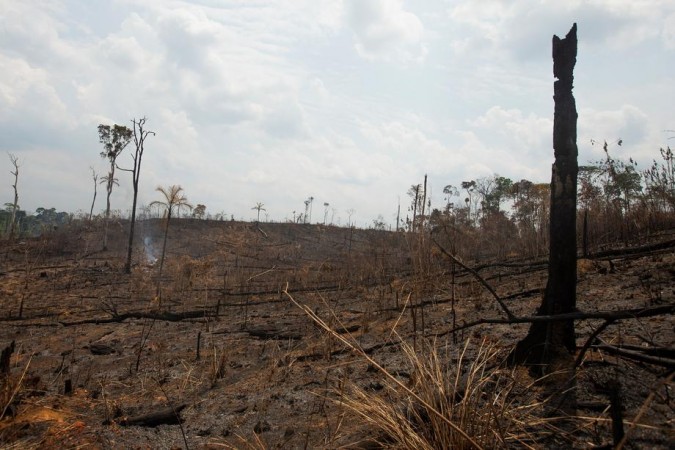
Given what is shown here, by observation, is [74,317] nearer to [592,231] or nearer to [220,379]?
[220,379]

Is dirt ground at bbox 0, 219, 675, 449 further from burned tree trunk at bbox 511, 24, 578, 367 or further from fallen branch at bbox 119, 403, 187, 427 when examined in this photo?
burned tree trunk at bbox 511, 24, 578, 367

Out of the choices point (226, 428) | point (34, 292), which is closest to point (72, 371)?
point (226, 428)

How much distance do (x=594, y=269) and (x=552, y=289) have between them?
5.43m

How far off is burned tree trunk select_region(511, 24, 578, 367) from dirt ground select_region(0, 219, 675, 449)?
0.33 meters

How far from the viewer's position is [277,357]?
611cm

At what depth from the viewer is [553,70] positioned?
13.0 feet

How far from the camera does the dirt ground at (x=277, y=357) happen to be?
314 centimetres

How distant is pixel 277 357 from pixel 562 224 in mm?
4167

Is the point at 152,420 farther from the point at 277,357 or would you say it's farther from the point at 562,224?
the point at 562,224

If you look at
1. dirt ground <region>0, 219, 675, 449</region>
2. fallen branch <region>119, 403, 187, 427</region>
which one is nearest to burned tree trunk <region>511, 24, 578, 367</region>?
dirt ground <region>0, 219, 675, 449</region>

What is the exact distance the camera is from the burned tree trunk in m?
3.61

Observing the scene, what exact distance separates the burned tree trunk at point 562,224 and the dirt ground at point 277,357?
12.8 inches

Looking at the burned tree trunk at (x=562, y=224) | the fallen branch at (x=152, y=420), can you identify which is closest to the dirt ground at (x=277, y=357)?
the fallen branch at (x=152, y=420)

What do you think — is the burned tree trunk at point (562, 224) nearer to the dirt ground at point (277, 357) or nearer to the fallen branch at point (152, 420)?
the dirt ground at point (277, 357)
